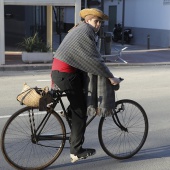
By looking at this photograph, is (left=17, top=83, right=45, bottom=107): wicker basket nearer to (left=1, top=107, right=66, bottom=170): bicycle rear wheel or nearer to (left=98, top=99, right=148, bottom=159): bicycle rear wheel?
(left=1, top=107, right=66, bottom=170): bicycle rear wheel

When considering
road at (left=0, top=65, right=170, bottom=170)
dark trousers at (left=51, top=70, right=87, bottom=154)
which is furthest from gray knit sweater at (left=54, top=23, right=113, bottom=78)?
road at (left=0, top=65, right=170, bottom=170)

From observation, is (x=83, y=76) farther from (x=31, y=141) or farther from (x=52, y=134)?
(x=31, y=141)

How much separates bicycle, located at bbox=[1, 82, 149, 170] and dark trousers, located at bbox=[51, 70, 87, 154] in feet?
0.36

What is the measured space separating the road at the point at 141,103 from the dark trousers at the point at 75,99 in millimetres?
411

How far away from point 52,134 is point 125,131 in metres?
0.99

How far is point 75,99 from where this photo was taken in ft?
14.8

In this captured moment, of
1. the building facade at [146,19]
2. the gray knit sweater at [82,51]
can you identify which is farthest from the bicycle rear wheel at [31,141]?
the building facade at [146,19]

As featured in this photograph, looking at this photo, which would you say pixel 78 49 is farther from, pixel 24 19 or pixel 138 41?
pixel 138 41

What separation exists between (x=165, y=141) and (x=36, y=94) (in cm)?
240

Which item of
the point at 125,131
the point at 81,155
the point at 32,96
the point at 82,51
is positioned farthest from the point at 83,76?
the point at 125,131

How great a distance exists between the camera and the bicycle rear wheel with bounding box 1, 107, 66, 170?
14.8 ft

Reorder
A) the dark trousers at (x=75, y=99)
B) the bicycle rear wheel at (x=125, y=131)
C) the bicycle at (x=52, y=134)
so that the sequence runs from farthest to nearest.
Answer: the bicycle rear wheel at (x=125, y=131)
the bicycle at (x=52, y=134)
the dark trousers at (x=75, y=99)

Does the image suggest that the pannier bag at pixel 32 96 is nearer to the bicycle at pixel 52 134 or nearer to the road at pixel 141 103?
the bicycle at pixel 52 134

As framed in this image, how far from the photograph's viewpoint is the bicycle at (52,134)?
14.9 feet
